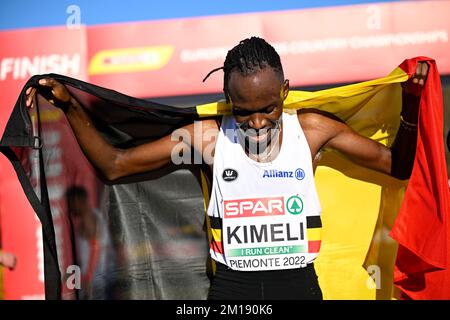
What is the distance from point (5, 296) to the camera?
5105 millimetres

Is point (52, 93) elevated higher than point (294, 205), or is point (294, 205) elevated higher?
point (52, 93)

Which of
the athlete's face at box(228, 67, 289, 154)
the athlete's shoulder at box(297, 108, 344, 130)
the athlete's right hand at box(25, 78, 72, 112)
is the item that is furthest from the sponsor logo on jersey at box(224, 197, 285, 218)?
the athlete's right hand at box(25, 78, 72, 112)

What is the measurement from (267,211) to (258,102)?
599mm

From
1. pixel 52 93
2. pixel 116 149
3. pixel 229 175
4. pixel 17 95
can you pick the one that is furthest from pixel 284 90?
pixel 17 95

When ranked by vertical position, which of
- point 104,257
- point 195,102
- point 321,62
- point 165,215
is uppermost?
point 321,62

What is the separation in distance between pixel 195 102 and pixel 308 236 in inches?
124

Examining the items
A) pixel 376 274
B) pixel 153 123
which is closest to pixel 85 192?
pixel 153 123

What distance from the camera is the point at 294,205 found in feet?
9.32

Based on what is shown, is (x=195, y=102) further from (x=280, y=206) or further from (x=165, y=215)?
(x=280, y=206)

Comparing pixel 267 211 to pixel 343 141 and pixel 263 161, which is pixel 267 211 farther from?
pixel 343 141

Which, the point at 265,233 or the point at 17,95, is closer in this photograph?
the point at 265,233

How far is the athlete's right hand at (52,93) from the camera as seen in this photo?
9.28ft

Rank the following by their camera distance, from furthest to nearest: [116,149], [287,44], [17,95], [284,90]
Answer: [287,44] → [17,95] → [116,149] → [284,90]

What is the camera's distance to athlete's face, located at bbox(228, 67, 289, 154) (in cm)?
264
